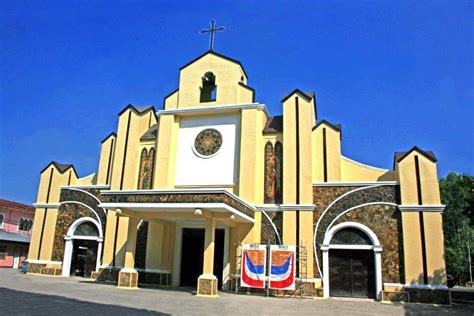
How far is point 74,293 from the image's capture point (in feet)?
40.2

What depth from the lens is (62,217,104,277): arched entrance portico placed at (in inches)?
766

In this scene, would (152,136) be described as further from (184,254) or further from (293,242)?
(293,242)

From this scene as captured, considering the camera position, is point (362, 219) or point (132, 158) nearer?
point (362, 219)

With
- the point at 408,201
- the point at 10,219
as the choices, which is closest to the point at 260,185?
the point at 408,201

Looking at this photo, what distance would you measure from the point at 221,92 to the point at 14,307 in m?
13.2

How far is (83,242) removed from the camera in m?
20.0

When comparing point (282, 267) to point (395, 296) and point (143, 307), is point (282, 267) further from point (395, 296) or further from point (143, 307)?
point (143, 307)

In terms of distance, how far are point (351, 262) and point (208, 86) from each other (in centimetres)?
1098

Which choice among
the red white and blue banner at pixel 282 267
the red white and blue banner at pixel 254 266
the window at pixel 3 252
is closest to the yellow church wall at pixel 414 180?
the red white and blue banner at pixel 282 267

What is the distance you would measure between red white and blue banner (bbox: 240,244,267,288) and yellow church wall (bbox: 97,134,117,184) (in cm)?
914

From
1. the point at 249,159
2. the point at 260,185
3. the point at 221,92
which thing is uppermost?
the point at 221,92

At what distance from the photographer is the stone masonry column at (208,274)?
13797 millimetres

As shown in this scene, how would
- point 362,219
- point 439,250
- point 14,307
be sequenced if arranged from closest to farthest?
point 14,307
point 439,250
point 362,219

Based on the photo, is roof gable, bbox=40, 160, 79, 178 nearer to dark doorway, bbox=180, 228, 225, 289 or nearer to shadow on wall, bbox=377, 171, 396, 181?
dark doorway, bbox=180, 228, 225, 289
